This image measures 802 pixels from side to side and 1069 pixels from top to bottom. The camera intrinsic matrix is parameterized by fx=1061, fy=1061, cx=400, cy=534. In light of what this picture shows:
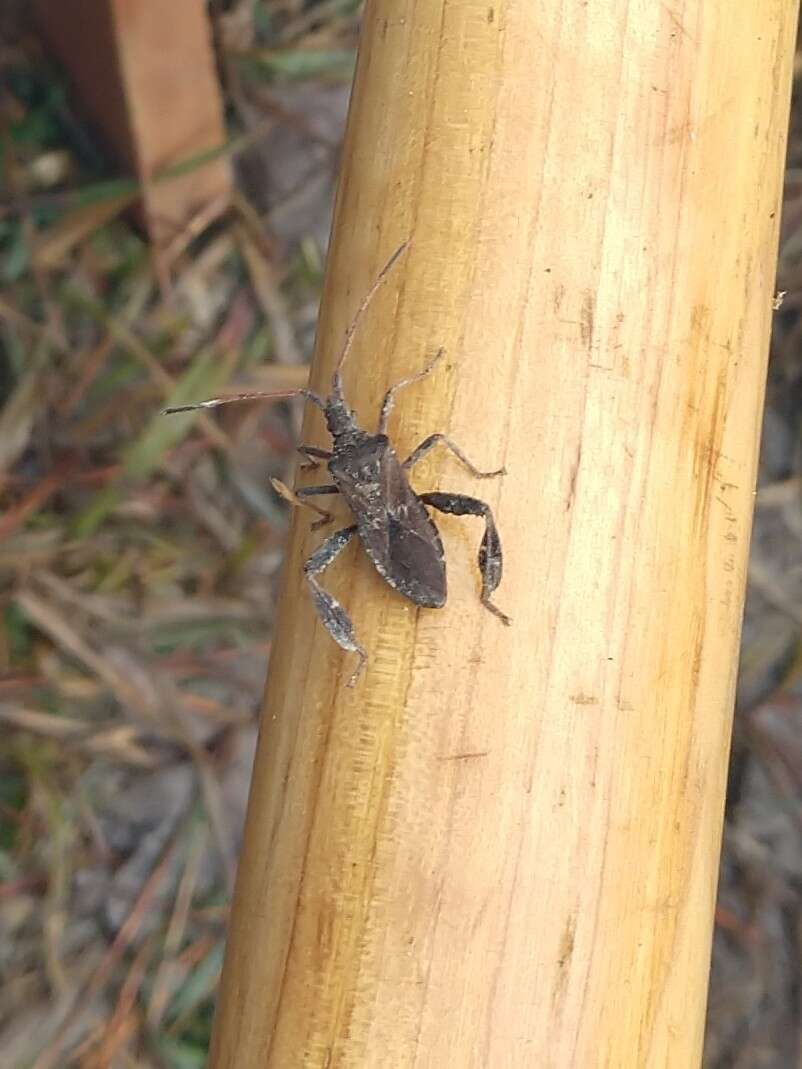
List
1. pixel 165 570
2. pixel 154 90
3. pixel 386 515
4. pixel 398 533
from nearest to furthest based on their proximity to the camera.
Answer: pixel 398 533 → pixel 386 515 → pixel 154 90 → pixel 165 570

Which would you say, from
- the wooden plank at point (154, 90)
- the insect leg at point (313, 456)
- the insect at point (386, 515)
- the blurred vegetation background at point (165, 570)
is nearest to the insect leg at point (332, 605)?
the insect at point (386, 515)

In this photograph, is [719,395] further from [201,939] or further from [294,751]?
[201,939]

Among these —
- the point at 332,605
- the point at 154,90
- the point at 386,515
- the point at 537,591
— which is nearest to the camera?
the point at 537,591

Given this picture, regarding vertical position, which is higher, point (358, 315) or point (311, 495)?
point (358, 315)

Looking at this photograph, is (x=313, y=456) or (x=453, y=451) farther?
(x=313, y=456)

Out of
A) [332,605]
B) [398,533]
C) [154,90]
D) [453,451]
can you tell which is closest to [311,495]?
[398,533]

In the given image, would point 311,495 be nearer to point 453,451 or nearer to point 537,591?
point 453,451
